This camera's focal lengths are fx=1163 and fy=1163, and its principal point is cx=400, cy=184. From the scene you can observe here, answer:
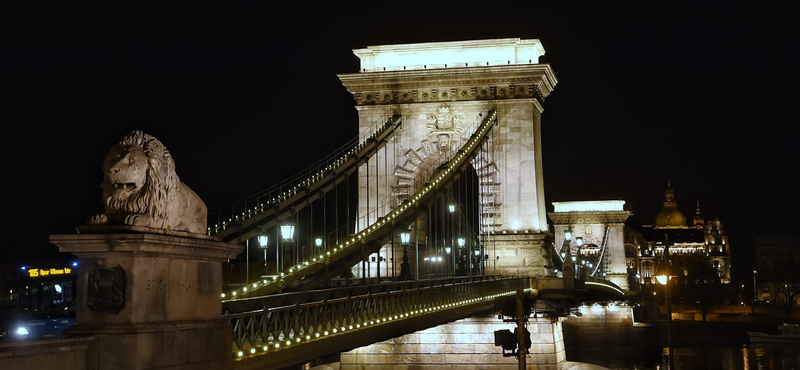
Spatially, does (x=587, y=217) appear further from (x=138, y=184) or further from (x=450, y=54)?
(x=138, y=184)

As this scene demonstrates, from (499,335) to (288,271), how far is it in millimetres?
9276

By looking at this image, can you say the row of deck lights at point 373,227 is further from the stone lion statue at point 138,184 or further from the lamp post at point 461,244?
the stone lion statue at point 138,184

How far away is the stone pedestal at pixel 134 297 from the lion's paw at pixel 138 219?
87mm

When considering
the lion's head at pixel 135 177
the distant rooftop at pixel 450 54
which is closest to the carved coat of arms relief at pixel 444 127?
the distant rooftop at pixel 450 54

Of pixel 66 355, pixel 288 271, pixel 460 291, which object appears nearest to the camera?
pixel 66 355

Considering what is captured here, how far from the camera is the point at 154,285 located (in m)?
14.7

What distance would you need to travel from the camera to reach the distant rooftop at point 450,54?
186ft

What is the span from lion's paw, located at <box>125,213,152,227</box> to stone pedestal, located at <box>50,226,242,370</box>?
0.09 meters

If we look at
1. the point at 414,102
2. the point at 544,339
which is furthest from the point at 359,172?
the point at 544,339

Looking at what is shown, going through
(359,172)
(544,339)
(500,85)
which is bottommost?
(544,339)

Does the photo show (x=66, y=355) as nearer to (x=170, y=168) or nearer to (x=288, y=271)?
(x=170, y=168)

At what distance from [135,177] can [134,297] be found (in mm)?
1507

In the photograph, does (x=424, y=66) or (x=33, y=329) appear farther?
(x=424, y=66)

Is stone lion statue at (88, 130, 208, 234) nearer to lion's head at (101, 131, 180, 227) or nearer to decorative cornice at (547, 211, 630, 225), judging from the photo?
lion's head at (101, 131, 180, 227)
